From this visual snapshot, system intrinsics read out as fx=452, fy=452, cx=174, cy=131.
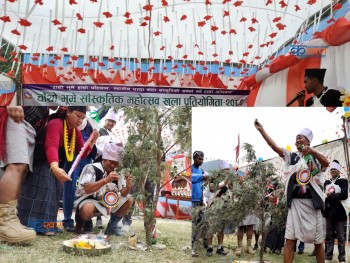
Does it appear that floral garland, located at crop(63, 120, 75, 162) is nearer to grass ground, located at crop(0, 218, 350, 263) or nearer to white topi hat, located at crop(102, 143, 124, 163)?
white topi hat, located at crop(102, 143, 124, 163)

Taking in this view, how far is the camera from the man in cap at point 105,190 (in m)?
3.65

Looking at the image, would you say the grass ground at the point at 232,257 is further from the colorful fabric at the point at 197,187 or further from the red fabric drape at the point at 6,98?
the red fabric drape at the point at 6,98

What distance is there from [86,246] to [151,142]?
38.1 inches

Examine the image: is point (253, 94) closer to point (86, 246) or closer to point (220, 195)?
point (220, 195)

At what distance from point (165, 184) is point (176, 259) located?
1.98 ft

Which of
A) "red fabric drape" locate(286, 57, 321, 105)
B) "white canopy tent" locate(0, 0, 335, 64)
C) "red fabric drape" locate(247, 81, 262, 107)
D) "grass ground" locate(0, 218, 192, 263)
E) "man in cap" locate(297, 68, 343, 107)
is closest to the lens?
"grass ground" locate(0, 218, 192, 263)

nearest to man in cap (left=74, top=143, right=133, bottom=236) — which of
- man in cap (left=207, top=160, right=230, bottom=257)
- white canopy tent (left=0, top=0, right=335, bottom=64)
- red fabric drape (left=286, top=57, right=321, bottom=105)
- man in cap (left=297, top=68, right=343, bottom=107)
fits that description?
man in cap (left=207, top=160, right=230, bottom=257)

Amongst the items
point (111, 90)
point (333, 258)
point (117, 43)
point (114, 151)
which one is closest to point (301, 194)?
point (333, 258)

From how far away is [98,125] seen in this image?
365cm

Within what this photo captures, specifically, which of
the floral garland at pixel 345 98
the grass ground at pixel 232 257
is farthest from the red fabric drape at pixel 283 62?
the grass ground at pixel 232 257

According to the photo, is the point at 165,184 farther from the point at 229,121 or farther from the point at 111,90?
the point at 111,90

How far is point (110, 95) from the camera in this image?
283 inches

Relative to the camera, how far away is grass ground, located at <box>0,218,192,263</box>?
137 inches

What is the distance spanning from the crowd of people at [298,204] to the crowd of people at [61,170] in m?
0.62
